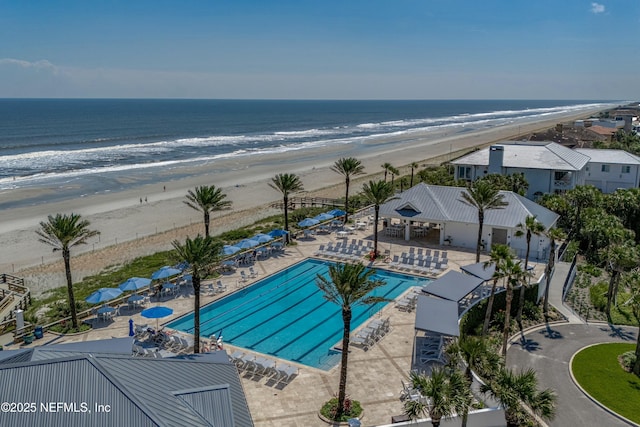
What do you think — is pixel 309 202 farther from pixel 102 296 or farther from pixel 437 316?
pixel 437 316

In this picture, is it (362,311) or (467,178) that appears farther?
(467,178)

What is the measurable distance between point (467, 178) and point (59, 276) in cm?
3684

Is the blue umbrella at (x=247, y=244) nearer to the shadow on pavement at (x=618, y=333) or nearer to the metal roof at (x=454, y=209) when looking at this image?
the metal roof at (x=454, y=209)

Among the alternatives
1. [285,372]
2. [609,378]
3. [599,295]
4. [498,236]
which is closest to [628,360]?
[609,378]

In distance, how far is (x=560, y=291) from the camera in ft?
91.4

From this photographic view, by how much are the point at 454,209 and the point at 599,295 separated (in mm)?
10403

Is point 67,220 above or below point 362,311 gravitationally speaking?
above

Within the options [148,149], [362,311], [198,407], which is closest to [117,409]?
[198,407]

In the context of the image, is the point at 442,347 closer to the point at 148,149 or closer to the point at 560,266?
the point at 560,266

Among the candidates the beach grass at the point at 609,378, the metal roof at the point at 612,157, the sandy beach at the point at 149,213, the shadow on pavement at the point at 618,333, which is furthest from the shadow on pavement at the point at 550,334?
the metal roof at the point at 612,157

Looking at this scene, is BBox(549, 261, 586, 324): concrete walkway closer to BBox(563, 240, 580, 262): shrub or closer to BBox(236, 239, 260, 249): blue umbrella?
BBox(563, 240, 580, 262): shrub

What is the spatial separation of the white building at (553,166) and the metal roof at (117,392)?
4067cm

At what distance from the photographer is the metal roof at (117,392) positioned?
9852 mm

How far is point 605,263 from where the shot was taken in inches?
1320
